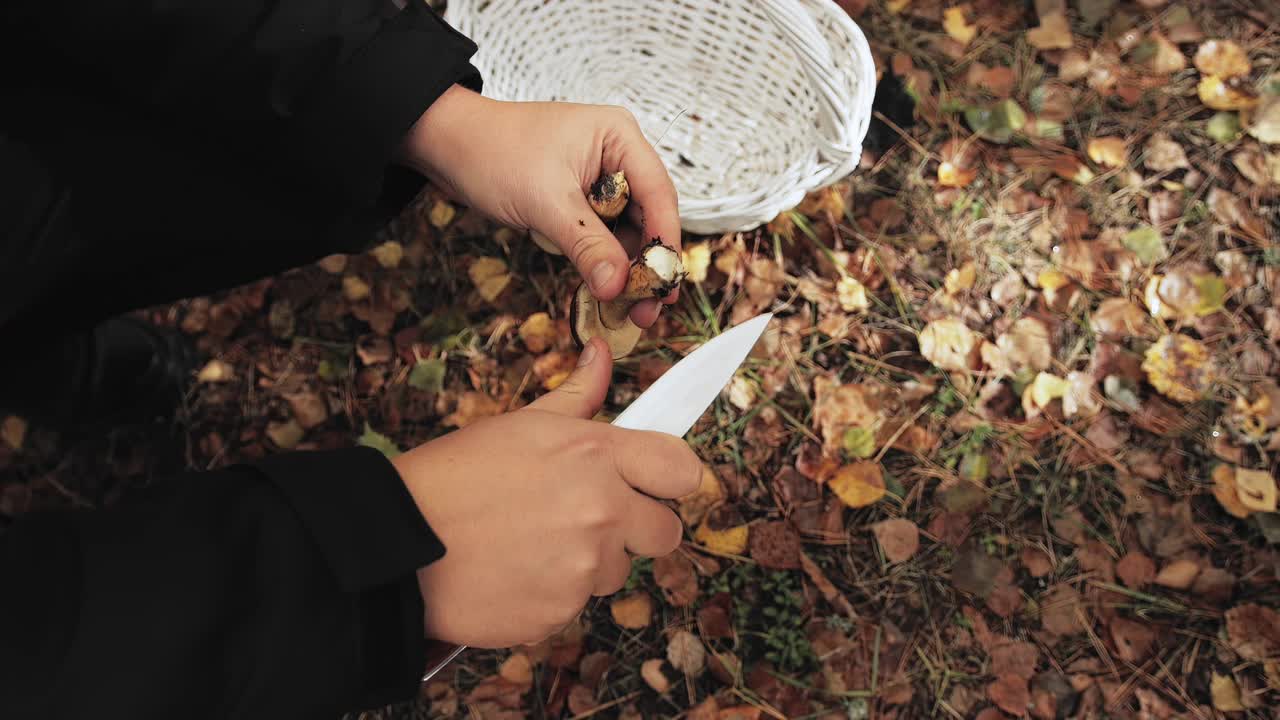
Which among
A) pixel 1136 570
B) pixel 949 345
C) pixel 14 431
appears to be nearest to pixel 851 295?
pixel 949 345

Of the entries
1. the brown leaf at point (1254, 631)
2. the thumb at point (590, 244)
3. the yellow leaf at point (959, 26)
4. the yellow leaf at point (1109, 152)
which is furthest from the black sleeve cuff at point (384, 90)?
the brown leaf at point (1254, 631)

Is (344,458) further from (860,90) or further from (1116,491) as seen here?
(1116,491)

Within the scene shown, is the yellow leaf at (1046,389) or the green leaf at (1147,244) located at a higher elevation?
the green leaf at (1147,244)

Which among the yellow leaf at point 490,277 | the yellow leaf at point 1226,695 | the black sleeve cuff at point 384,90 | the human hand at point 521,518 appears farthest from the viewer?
the yellow leaf at point 490,277

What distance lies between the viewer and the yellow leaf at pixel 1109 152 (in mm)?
1827

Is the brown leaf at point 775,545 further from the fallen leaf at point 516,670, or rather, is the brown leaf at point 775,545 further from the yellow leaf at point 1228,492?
the yellow leaf at point 1228,492

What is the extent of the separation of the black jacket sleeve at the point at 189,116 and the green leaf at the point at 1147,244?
1.52 metres

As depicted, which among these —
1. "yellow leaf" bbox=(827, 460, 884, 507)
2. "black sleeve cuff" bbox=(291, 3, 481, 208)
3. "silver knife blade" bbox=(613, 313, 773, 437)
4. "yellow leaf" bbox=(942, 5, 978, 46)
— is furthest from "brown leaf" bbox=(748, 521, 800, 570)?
"yellow leaf" bbox=(942, 5, 978, 46)

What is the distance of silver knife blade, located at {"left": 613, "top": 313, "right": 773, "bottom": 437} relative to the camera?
1070 millimetres

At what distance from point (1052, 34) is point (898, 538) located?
4.46 ft

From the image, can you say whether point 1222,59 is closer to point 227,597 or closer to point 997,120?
point 997,120

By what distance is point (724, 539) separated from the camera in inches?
62.5

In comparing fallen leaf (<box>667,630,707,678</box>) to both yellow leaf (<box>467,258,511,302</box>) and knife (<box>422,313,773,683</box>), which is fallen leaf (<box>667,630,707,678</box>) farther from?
yellow leaf (<box>467,258,511,302</box>)

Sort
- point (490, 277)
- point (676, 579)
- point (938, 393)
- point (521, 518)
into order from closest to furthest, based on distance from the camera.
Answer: point (521, 518), point (676, 579), point (938, 393), point (490, 277)
